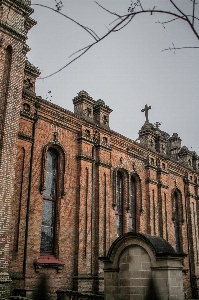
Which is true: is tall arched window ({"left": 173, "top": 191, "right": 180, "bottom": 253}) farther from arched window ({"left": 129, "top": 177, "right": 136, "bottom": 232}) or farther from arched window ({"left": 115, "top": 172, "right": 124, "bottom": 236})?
arched window ({"left": 115, "top": 172, "right": 124, "bottom": 236})

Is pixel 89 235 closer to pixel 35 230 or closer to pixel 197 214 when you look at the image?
pixel 35 230

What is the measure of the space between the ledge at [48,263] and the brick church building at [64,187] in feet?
0.15

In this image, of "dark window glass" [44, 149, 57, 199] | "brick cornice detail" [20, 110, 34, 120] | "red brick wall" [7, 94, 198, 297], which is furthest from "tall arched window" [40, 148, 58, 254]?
"brick cornice detail" [20, 110, 34, 120]

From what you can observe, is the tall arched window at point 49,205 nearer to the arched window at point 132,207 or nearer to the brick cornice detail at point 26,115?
the brick cornice detail at point 26,115

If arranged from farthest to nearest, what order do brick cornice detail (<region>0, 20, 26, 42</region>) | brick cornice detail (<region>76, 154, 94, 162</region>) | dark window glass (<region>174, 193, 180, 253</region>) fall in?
dark window glass (<region>174, 193, 180, 253</region>) → brick cornice detail (<region>76, 154, 94, 162</region>) → brick cornice detail (<region>0, 20, 26, 42</region>)

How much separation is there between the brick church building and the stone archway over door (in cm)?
16

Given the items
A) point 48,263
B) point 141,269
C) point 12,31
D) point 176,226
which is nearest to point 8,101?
point 12,31

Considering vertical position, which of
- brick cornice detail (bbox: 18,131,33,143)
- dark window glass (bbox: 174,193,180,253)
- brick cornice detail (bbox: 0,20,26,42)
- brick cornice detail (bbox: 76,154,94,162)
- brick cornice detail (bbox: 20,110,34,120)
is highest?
brick cornice detail (bbox: 0,20,26,42)

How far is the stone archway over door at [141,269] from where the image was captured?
8523 millimetres

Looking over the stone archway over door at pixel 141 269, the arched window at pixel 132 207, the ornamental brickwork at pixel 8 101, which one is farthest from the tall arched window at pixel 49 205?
the arched window at pixel 132 207

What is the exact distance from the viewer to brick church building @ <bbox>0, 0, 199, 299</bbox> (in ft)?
36.7

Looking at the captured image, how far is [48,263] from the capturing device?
12.3 m

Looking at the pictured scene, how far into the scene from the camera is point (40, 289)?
11805mm

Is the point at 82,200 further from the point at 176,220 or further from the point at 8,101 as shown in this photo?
the point at 176,220
